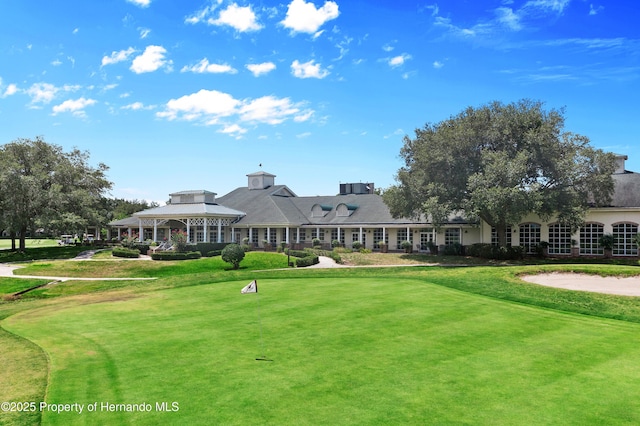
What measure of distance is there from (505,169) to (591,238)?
37.9ft

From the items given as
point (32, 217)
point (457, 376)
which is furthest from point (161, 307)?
point (32, 217)

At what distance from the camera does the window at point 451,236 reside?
144ft

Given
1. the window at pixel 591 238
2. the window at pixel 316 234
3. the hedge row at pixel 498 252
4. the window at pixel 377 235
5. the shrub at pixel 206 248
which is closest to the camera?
the hedge row at pixel 498 252

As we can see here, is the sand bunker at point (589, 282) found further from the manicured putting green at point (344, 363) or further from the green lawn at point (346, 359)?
the manicured putting green at point (344, 363)

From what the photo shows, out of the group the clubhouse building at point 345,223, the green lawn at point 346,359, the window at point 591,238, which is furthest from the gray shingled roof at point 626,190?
the green lawn at point 346,359

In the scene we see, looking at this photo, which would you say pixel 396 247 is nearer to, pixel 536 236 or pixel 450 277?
pixel 536 236

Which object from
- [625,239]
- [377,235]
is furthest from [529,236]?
[377,235]

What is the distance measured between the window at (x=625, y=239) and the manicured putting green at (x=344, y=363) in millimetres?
28702

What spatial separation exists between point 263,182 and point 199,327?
48.8 m

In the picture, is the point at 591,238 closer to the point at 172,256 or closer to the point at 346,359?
the point at 172,256

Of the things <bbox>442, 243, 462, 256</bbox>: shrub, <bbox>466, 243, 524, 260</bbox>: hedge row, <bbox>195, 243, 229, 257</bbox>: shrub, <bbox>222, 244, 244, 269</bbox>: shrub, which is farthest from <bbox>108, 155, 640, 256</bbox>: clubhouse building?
<bbox>222, 244, 244, 269</bbox>: shrub

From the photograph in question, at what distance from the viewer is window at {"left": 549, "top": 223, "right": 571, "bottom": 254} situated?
39.5 meters

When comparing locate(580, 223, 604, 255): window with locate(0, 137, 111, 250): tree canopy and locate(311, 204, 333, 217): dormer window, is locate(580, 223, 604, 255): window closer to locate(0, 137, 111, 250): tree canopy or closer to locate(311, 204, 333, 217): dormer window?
locate(311, 204, 333, 217): dormer window

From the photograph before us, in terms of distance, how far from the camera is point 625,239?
37.7 m
